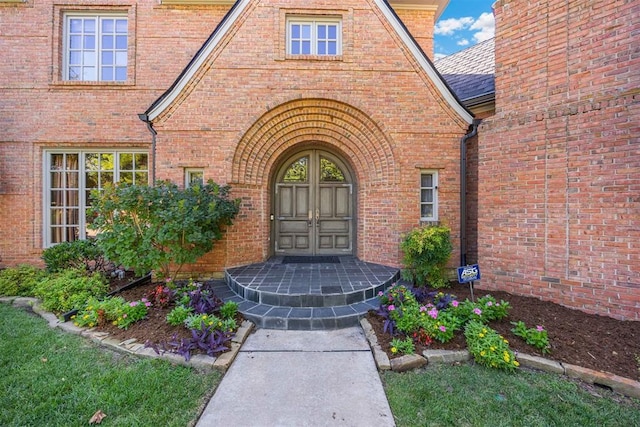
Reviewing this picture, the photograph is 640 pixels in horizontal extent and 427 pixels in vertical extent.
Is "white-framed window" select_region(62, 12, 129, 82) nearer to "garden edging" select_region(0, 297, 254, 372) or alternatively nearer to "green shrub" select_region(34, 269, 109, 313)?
"green shrub" select_region(34, 269, 109, 313)

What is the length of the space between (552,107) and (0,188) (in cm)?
1203

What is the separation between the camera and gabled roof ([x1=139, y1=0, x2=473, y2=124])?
562cm

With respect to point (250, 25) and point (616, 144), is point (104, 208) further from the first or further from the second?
point (616, 144)

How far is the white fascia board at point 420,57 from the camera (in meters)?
5.79

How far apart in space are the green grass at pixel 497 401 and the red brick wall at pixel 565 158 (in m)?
2.09

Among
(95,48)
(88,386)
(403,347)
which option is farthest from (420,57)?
(95,48)

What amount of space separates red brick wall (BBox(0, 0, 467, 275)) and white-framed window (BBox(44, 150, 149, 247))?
39 centimetres

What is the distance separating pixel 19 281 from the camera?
5.44m

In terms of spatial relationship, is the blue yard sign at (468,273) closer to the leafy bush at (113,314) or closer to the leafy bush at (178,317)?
the leafy bush at (178,317)

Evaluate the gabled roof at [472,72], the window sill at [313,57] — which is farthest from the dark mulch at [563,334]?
the window sill at [313,57]

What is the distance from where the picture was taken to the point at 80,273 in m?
5.38

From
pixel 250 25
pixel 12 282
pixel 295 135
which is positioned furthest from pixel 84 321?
pixel 250 25

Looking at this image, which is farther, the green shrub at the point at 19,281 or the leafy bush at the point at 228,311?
the green shrub at the point at 19,281

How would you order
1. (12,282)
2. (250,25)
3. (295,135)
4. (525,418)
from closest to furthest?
(525,418) < (12,282) < (250,25) < (295,135)
